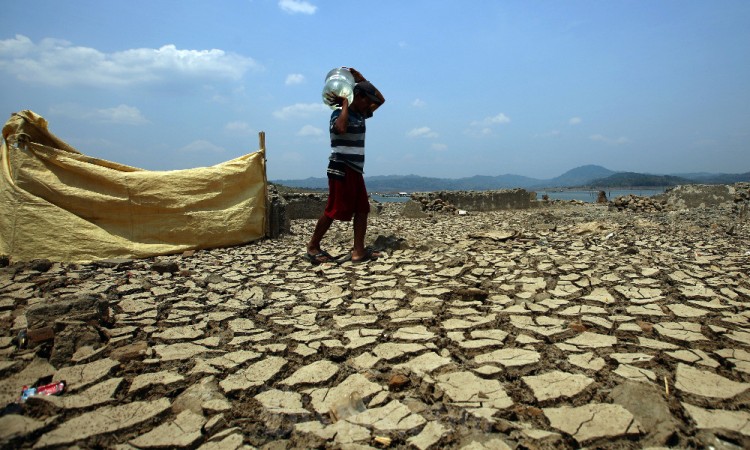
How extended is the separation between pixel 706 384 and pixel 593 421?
606 mm

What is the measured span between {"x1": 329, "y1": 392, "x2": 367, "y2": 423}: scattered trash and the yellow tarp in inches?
146

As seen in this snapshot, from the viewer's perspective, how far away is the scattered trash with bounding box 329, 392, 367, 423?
1.53 metres

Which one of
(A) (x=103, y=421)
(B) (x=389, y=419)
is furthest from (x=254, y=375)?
(B) (x=389, y=419)

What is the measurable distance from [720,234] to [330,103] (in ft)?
18.7

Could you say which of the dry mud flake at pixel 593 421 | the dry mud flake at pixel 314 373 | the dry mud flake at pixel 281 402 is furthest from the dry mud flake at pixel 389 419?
the dry mud flake at pixel 593 421

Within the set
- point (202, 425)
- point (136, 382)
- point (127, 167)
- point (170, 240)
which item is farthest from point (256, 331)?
point (127, 167)

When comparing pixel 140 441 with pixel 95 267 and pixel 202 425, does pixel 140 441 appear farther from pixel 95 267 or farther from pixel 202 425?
pixel 95 267

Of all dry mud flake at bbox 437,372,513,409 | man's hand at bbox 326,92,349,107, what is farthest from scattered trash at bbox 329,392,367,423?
man's hand at bbox 326,92,349,107

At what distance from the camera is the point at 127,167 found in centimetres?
477

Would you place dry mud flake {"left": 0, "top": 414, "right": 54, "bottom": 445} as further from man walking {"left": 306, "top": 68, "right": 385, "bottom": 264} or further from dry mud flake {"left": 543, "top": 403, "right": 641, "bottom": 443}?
man walking {"left": 306, "top": 68, "right": 385, "bottom": 264}

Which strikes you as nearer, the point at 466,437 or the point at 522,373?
the point at 466,437

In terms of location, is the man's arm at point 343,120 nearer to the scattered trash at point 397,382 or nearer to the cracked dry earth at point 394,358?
the cracked dry earth at point 394,358

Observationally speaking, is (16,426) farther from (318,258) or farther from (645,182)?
(645,182)

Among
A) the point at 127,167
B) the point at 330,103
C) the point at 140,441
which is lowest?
the point at 140,441
